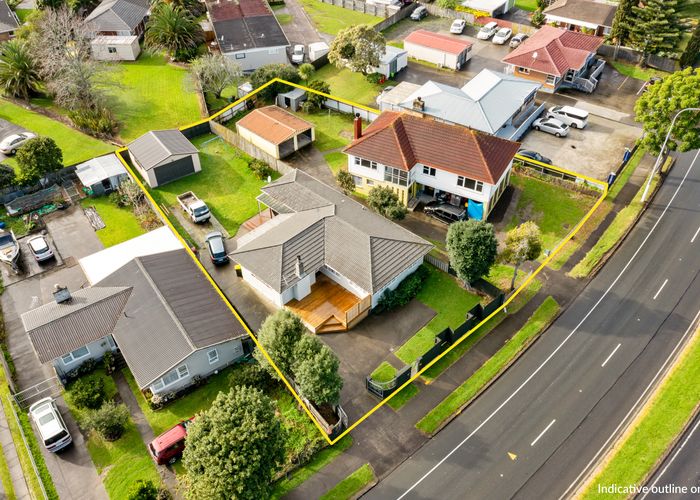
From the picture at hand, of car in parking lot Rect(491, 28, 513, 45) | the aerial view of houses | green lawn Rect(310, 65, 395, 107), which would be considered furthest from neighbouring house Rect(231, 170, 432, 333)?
car in parking lot Rect(491, 28, 513, 45)

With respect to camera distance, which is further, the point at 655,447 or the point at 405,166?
the point at 405,166

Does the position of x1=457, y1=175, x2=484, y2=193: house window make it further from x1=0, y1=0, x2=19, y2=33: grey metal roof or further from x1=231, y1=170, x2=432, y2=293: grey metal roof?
x1=0, y1=0, x2=19, y2=33: grey metal roof

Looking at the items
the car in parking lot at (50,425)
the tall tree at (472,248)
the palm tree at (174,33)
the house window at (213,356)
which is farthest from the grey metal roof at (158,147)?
the tall tree at (472,248)

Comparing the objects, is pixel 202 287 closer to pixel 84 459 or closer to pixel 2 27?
pixel 84 459

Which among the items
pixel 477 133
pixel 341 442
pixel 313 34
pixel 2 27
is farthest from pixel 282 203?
pixel 2 27

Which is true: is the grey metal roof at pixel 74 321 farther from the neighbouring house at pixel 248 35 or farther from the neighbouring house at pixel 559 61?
the neighbouring house at pixel 559 61

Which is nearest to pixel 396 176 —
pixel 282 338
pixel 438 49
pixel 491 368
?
pixel 491 368
